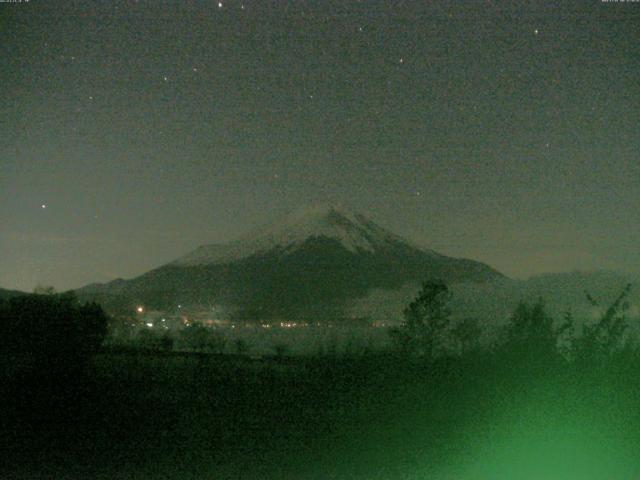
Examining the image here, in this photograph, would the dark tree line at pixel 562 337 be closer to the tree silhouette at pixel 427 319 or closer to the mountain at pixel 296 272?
the tree silhouette at pixel 427 319

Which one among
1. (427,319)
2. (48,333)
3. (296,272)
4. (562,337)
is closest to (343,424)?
(562,337)

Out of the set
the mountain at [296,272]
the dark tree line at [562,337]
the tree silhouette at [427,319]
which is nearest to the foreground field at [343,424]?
the dark tree line at [562,337]

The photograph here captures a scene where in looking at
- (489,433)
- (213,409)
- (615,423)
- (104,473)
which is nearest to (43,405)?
(213,409)

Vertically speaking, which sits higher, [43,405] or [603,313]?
[603,313]

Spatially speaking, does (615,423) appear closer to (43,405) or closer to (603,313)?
(603,313)

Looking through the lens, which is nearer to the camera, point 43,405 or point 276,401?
point 43,405

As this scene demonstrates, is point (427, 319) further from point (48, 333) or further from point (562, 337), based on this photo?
point (48, 333)

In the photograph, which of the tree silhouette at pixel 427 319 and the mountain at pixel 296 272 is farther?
the mountain at pixel 296 272
